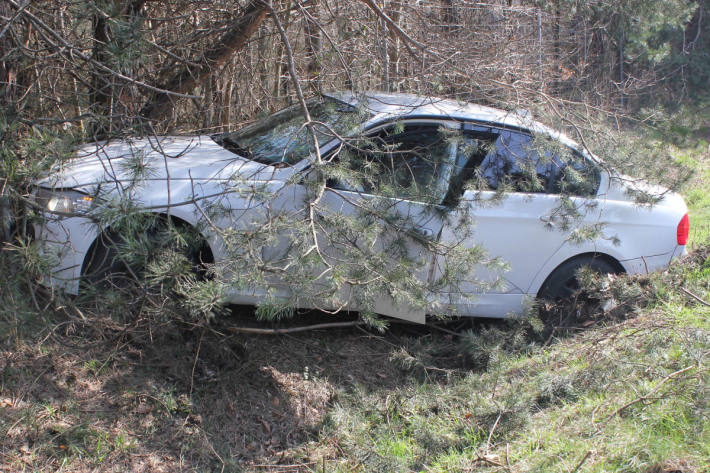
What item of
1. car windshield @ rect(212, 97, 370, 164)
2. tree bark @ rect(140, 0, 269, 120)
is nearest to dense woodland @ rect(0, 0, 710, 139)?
tree bark @ rect(140, 0, 269, 120)

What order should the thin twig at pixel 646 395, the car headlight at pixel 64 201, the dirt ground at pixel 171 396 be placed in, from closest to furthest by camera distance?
the thin twig at pixel 646 395 → the dirt ground at pixel 171 396 → the car headlight at pixel 64 201

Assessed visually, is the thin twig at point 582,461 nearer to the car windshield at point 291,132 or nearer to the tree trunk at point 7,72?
the car windshield at point 291,132

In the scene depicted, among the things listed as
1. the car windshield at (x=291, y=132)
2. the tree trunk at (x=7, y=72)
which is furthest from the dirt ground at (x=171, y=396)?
the tree trunk at (x=7, y=72)

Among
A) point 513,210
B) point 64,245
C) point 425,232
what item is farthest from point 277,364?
point 513,210

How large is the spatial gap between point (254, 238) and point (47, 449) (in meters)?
1.58

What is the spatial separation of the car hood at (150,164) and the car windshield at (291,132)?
158 millimetres

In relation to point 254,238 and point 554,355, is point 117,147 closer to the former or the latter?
point 254,238

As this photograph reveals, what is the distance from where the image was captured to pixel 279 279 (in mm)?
3100

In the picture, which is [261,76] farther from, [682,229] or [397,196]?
[682,229]

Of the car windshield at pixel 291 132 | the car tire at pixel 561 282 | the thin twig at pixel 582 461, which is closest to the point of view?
the thin twig at pixel 582 461

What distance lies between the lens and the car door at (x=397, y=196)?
3.52 m

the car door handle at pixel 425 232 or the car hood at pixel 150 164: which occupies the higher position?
the car hood at pixel 150 164

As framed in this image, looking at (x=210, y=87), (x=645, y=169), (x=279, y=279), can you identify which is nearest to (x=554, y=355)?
(x=645, y=169)

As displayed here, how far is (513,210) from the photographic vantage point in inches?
186
